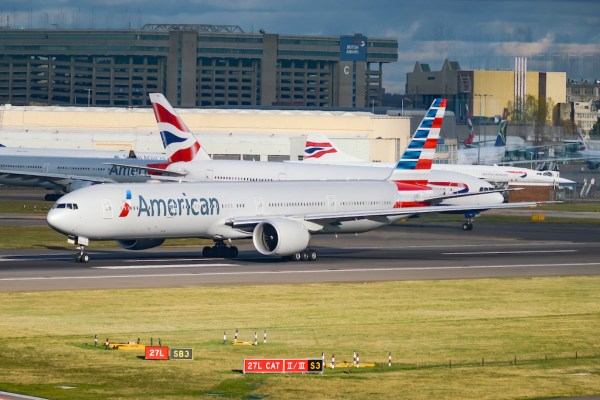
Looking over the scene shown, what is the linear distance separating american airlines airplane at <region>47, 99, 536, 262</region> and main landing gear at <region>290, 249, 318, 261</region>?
2.1 inches

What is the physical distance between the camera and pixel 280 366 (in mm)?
32969

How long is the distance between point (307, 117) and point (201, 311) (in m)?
127

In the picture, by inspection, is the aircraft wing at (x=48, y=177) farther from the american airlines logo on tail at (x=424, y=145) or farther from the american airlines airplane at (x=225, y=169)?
the american airlines logo on tail at (x=424, y=145)

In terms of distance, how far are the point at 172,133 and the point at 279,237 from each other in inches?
1162

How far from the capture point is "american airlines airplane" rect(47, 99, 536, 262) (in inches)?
2328

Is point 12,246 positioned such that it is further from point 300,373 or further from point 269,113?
point 269,113

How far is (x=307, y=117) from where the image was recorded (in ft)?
560

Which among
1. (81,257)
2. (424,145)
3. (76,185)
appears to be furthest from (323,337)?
(76,185)

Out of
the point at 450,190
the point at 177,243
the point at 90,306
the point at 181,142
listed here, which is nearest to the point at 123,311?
the point at 90,306

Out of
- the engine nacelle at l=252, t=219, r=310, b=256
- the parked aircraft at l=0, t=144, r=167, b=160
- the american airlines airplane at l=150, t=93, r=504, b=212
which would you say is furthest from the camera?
the parked aircraft at l=0, t=144, r=167, b=160

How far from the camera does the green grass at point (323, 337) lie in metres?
31.5

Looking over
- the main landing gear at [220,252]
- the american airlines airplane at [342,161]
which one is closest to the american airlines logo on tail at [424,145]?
the main landing gear at [220,252]

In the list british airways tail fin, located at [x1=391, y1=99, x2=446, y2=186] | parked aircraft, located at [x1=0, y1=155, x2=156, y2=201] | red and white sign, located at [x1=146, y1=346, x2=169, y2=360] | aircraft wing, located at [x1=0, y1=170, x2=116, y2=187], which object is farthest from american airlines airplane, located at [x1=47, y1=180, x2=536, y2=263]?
parked aircraft, located at [x1=0, y1=155, x2=156, y2=201]

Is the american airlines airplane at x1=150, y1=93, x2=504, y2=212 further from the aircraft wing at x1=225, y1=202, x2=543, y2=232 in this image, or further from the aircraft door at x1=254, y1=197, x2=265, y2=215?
the aircraft door at x1=254, y1=197, x2=265, y2=215
